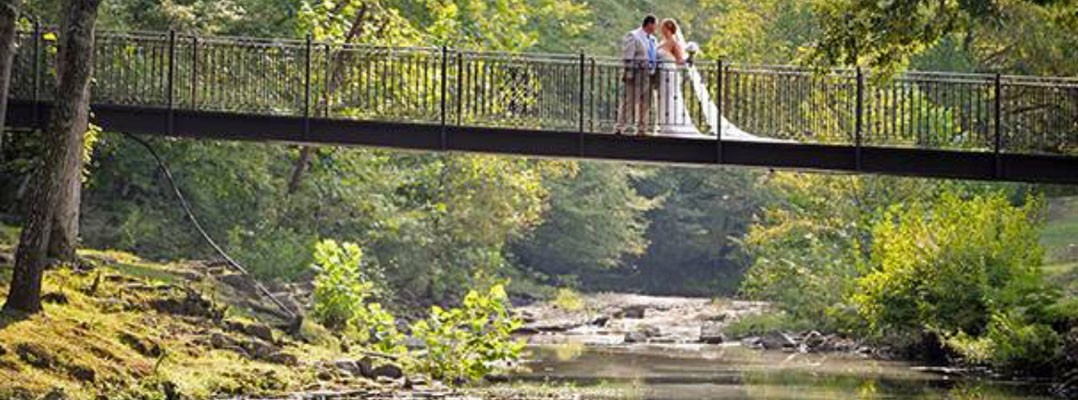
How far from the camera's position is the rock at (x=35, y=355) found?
2098 cm

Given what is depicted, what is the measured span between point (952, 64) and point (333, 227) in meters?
17.2

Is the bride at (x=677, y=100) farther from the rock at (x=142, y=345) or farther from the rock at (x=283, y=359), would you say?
the rock at (x=142, y=345)

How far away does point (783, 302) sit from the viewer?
4884 centimetres

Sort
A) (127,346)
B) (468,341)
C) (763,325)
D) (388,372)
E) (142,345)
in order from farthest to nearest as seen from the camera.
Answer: (763,325), (468,341), (388,372), (142,345), (127,346)

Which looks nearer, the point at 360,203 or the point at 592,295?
the point at 360,203

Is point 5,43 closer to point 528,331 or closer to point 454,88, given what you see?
point 454,88

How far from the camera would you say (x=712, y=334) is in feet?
157

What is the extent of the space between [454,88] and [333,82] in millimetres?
2824

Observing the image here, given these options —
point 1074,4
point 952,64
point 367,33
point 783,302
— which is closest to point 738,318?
point 783,302

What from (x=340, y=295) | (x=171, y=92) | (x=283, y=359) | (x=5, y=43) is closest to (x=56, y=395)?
(x=5, y=43)

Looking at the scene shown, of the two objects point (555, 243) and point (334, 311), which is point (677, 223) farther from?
point (334, 311)

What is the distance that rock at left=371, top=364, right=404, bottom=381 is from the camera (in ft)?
91.0

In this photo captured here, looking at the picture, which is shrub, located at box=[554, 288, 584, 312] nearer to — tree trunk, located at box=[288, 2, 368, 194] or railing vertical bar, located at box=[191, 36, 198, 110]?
tree trunk, located at box=[288, 2, 368, 194]

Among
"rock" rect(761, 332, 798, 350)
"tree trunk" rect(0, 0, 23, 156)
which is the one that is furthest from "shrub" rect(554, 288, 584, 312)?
"tree trunk" rect(0, 0, 23, 156)
